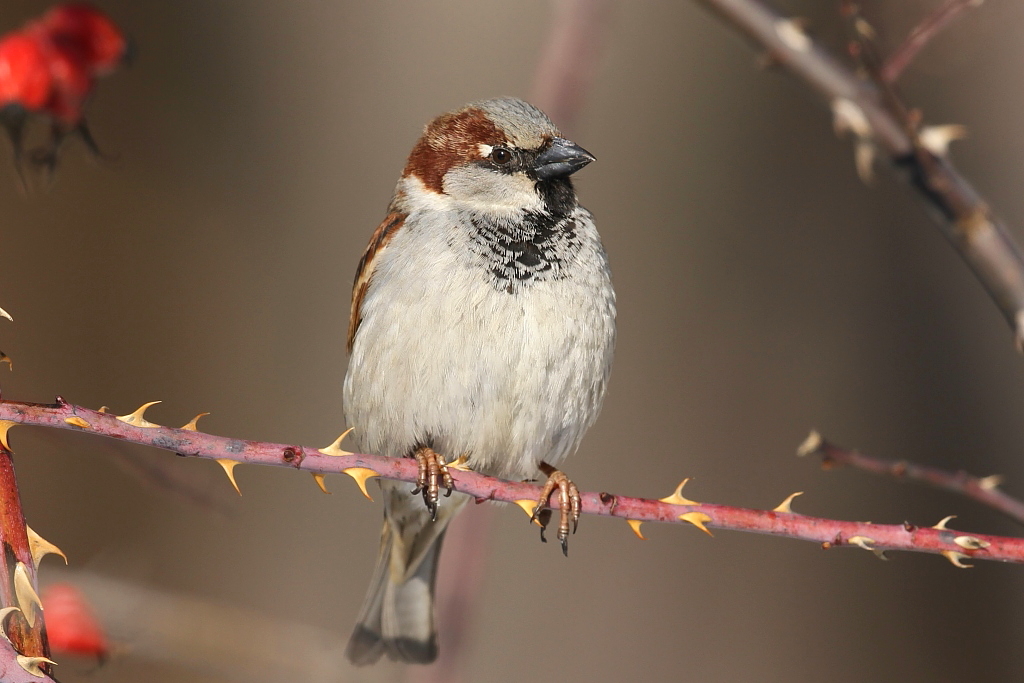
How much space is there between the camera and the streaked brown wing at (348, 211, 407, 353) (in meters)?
2.62

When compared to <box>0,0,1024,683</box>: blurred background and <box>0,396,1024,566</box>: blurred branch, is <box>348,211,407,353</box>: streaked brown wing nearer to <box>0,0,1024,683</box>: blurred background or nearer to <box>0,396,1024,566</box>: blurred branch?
<box>0,396,1024,566</box>: blurred branch

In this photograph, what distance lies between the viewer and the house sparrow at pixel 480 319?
229 cm

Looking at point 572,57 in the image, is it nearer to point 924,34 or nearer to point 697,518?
point 924,34

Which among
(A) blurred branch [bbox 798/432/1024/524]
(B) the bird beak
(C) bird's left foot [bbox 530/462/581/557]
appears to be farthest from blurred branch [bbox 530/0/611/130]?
(A) blurred branch [bbox 798/432/1024/524]

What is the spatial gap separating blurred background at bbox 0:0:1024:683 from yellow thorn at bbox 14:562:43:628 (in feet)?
8.41

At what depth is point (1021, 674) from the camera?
363cm

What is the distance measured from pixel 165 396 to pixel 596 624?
2.04 metres

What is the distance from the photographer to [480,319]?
227cm

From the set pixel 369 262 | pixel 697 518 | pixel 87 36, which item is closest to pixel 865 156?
pixel 697 518

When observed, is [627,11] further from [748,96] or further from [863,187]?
[863,187]

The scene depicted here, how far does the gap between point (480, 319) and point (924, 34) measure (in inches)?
42.7

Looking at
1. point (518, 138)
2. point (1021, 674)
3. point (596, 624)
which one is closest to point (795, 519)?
point (518, 138)

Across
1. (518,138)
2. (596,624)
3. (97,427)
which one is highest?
(518,138)

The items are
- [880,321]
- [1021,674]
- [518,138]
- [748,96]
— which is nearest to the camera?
[518,138]
